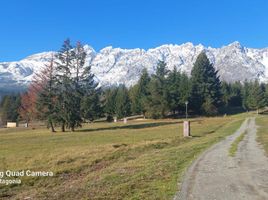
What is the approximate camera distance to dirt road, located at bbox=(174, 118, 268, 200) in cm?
901

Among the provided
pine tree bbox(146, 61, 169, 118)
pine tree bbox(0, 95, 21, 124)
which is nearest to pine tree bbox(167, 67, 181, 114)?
pine tree bbox(146, 61, 169, 118)

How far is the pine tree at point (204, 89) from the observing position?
293 feet

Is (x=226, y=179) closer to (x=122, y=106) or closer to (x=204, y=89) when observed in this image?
(x=204, y=89)

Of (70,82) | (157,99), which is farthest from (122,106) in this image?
(70,82)

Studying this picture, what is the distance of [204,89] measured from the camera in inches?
3551

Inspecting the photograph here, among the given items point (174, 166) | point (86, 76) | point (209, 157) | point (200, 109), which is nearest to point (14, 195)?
point (174, 166)

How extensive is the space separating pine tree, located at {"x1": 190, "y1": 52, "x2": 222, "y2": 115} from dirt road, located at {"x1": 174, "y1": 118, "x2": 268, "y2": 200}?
7390 cm

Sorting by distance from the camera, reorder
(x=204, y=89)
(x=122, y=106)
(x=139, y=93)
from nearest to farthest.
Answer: (x=204, y=89), (x=139, y=93), (x=122, y=106)

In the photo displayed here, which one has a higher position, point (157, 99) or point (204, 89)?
point (204, 89)

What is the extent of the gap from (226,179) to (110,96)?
103687mm

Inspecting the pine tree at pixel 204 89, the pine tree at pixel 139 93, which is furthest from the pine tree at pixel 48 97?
the pine tree at pixel 204 89

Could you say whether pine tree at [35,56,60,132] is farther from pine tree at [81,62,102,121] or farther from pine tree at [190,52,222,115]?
pine tree at [190,52,222,115]

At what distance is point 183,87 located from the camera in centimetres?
9162

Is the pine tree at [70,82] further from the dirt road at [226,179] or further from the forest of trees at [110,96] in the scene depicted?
the dirt road at [226,179]
